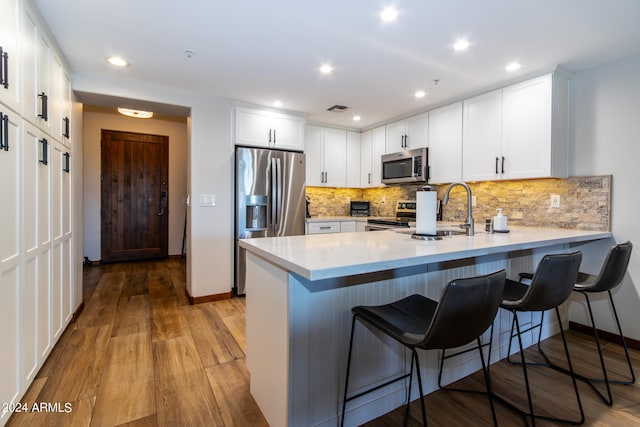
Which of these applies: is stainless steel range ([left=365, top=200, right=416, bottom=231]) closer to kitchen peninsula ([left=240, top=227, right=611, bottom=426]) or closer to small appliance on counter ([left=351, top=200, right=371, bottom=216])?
small appliance on counter ([left=351, top=200, right=371, bottom=216])

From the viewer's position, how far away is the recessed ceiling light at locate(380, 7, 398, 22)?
1.92 metres

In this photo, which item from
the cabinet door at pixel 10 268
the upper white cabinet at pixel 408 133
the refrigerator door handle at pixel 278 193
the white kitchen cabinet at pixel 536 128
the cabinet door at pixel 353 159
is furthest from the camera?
the cabinet door at pixel 353 159

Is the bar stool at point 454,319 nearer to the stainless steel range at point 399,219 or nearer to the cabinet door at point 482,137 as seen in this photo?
the cabinet door at point 482,137

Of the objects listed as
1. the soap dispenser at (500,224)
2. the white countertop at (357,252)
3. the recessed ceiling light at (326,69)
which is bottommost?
the white countertop at (357,252)

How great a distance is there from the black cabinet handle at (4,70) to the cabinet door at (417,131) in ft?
12.1

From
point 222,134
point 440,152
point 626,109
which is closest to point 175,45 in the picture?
point 222,134

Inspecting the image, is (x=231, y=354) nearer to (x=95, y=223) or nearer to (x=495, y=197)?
(x=495, y=197)

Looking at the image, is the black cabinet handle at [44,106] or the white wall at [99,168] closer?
the black cabinet handle at [44,106]

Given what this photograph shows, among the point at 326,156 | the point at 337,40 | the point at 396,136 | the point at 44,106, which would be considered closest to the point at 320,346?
the point at 337,40

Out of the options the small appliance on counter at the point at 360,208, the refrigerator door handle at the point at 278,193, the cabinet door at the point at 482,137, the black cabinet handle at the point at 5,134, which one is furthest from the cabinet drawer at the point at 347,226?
the black cabinet handle at the point at 5,134

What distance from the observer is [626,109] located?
2.52 metres

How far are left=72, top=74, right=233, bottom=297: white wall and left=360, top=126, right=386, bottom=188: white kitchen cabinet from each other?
213 cm

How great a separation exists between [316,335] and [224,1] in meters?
1.96

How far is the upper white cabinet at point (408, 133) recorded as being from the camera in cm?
390
